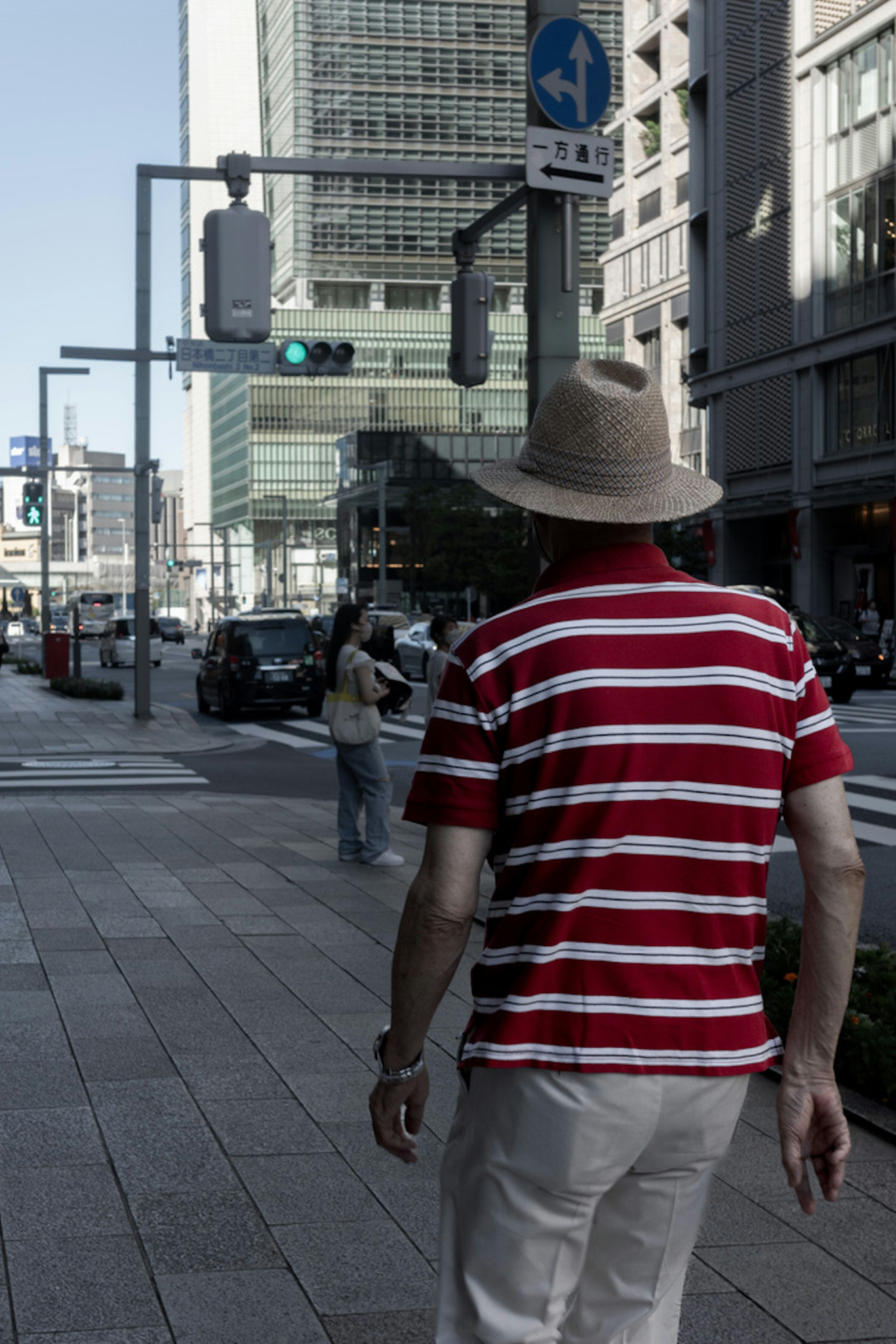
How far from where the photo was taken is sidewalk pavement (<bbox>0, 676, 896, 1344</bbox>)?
335cm

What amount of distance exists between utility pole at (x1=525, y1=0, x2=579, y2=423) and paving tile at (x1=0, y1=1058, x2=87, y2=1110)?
3.84m

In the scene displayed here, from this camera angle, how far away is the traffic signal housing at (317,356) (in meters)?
16.8

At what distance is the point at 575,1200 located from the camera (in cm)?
214

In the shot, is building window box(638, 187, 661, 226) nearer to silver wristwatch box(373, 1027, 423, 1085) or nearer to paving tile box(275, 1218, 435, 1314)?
paving tile box(275, 1218, 435, 1314)

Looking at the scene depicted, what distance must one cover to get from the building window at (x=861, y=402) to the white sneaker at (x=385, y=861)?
35.9 m

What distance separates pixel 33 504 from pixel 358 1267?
37.6 m

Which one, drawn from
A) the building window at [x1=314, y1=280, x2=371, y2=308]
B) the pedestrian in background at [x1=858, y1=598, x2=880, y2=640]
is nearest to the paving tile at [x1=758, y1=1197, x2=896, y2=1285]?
the pedestrian in background at [x1=858, y1=598, x2=880, y2=640]

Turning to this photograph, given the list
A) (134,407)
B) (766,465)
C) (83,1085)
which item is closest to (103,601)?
(766,465)

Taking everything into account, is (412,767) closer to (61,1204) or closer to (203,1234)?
(61,1204)

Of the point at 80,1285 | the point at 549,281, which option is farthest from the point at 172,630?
the point at 80,1285

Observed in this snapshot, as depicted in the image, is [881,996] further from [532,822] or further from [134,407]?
[134,407]

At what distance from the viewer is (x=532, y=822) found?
2.18 metres

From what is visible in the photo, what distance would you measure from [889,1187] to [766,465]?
4809 cm

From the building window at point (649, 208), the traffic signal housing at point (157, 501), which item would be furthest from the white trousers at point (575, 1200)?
the building window at point (649, 208)
